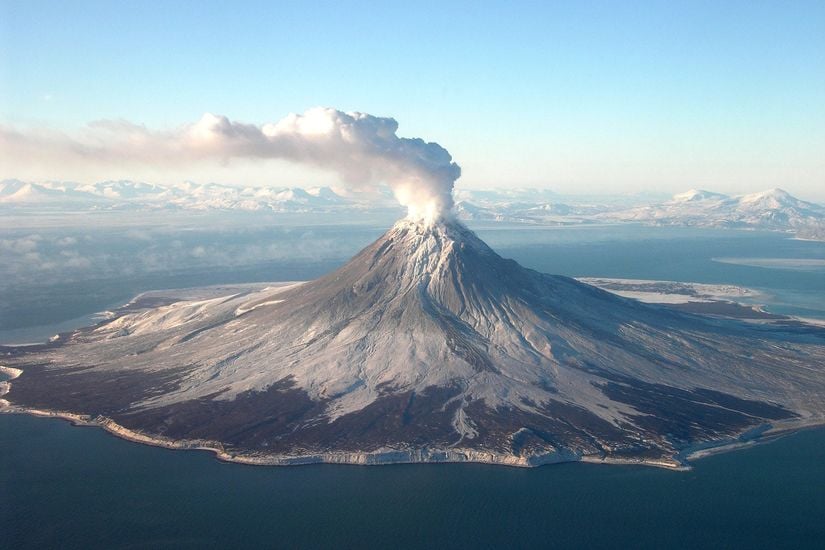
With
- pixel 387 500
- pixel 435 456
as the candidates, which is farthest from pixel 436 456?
pixel 387 500

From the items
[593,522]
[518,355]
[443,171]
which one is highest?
[443,171]

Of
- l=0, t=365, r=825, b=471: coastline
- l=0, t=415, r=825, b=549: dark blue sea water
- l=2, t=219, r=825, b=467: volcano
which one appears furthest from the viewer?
l=2, t=219, r=825, b=467: volcano

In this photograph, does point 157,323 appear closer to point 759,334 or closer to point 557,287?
point 557,287

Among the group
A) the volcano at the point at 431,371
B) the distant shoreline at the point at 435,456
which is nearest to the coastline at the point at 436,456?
the distant shoreline at the point at 435,456

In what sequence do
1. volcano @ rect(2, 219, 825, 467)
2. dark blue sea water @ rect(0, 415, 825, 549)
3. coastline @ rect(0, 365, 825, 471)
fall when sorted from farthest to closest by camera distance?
volcano @ rect(2, 219, 825, 467)
coastline @ rect(0, 365, 825, 471)
dark blue sea water @ rect(0, 415, 825, 549)

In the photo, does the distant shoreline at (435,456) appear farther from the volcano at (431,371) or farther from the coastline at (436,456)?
the volcano at (431,371)

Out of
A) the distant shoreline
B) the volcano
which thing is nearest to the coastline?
the distant shoreline

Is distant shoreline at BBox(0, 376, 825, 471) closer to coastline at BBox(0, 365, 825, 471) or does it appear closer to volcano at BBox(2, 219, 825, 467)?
coastline at BBox(0, 365, 825, 471)

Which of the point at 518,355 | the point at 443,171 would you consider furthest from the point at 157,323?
the point at 518,355
